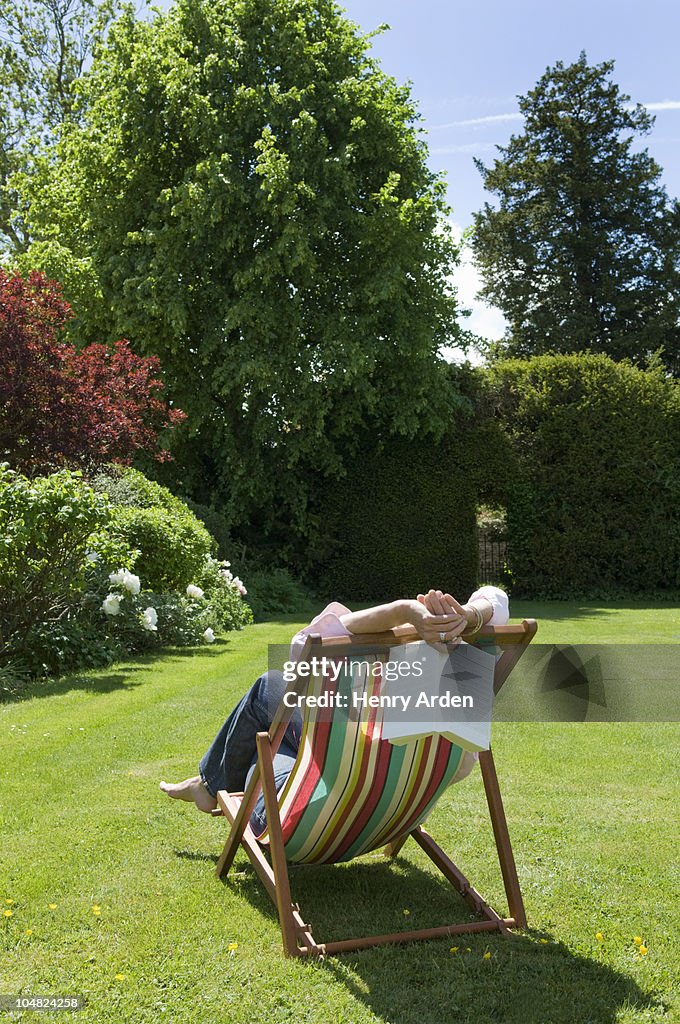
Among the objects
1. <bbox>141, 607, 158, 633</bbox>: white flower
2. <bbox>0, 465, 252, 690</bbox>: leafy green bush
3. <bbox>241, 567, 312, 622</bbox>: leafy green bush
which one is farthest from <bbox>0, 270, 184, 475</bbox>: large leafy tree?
<bbox>241, 567, 312, 622</bbox>: leafy green bush

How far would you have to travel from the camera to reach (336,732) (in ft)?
9.31

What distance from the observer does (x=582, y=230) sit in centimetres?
2942

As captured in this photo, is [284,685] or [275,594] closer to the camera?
[284,685]

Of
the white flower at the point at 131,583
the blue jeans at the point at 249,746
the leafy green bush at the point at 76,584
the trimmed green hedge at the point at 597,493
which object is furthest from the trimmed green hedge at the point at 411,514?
the blue jeans at the point at 249,746

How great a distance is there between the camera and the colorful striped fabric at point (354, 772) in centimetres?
284

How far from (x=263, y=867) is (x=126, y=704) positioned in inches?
140

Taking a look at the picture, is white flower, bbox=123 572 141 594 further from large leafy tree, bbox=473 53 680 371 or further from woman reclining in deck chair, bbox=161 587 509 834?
large leafy tree, bbox=473 53 680 371

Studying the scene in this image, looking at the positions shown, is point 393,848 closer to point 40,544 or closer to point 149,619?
point 40,544

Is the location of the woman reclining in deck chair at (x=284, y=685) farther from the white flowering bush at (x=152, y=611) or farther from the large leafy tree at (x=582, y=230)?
the large leafy tree at (x=582, y=230)

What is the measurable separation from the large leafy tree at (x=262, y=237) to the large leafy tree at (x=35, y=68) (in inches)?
322

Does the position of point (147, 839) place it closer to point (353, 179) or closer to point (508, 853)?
point (508, 853)

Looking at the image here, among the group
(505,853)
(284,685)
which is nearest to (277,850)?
(284,685)

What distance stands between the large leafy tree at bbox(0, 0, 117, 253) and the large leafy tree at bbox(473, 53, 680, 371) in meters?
14.0

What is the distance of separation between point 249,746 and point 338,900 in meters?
0.63
